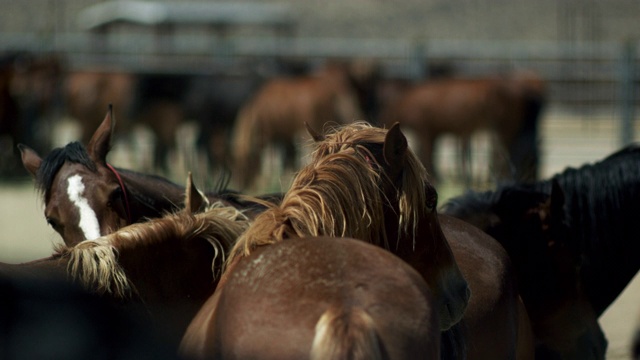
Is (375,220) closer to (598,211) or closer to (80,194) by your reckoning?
(80,194)

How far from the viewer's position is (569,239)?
13.0 ft

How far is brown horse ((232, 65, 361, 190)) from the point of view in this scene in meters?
13.1

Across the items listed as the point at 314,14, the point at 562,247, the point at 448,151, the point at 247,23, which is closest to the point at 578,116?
the point at 448,151

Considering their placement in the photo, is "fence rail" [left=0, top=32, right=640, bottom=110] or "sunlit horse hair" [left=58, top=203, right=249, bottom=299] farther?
A: "fence rail" [left=0, top=32, right=640, bottom=110]

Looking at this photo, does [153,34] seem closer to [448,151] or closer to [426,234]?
[448,151]

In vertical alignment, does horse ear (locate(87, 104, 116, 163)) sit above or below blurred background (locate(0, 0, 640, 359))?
above

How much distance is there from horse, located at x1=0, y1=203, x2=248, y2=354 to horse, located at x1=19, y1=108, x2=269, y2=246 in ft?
1.30

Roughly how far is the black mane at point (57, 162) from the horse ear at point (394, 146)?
4.55 ft

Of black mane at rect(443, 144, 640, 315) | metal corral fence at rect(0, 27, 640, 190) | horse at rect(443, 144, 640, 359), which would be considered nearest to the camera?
horse at rect(443, 144, 640, 359)

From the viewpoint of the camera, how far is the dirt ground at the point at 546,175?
21.2ft

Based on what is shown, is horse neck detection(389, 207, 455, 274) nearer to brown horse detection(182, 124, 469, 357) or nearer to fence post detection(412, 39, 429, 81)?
brown horse detection(182, 124, 469, 357)

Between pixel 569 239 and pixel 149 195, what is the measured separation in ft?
5.82

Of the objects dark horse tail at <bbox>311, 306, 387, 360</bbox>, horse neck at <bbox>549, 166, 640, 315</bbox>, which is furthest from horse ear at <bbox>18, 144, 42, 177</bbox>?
horse neck at <bbox>549, 166, 640, 315</bbox>

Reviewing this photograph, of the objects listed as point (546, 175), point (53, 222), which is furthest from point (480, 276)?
point (546, 175)
